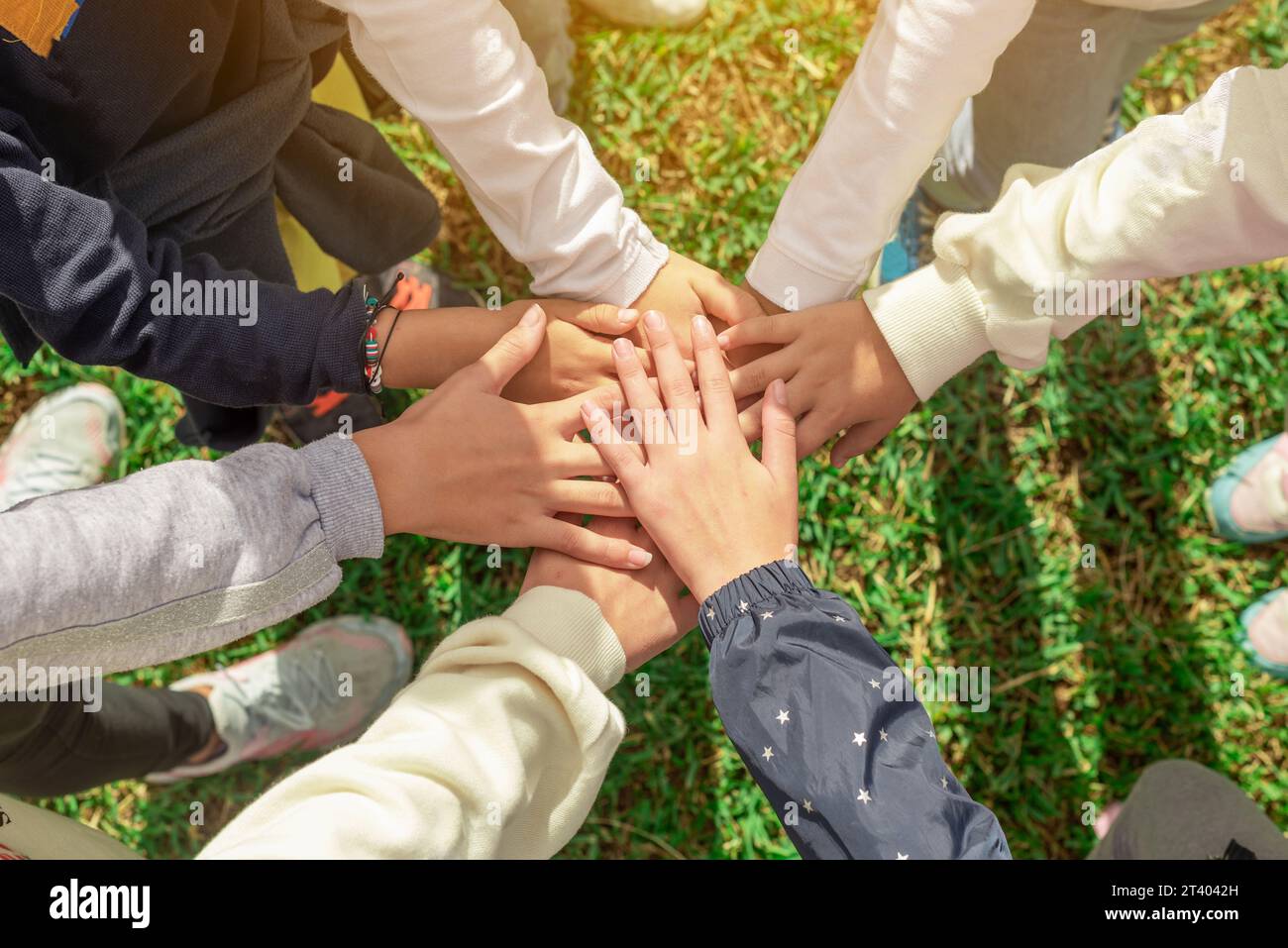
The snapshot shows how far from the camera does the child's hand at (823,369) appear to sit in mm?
1559

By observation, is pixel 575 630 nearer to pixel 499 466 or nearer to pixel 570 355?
pixel 499 466

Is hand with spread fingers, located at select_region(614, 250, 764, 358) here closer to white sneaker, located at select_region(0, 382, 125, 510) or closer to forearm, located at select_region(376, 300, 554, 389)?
forearm, located at select_region(376, 300, 554, 389)

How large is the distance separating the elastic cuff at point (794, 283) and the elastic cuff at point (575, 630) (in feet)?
2.00

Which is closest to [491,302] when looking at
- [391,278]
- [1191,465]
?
[391,278]

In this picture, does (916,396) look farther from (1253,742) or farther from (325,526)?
(1253,742)

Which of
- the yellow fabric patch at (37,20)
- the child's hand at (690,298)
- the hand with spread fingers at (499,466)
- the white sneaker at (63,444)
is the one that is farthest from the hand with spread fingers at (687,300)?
the white sneaker at (63,444)

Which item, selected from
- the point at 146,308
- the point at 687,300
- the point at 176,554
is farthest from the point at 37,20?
the point at 687,300

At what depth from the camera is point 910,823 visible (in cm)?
116

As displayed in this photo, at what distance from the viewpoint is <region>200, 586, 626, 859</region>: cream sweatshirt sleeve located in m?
1.01

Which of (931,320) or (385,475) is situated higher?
(931,320)

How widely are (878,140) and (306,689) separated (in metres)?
1.66

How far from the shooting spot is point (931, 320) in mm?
1515

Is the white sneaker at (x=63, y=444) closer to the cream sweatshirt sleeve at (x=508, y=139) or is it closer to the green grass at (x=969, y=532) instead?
the green grass at (x=969, y=532)
